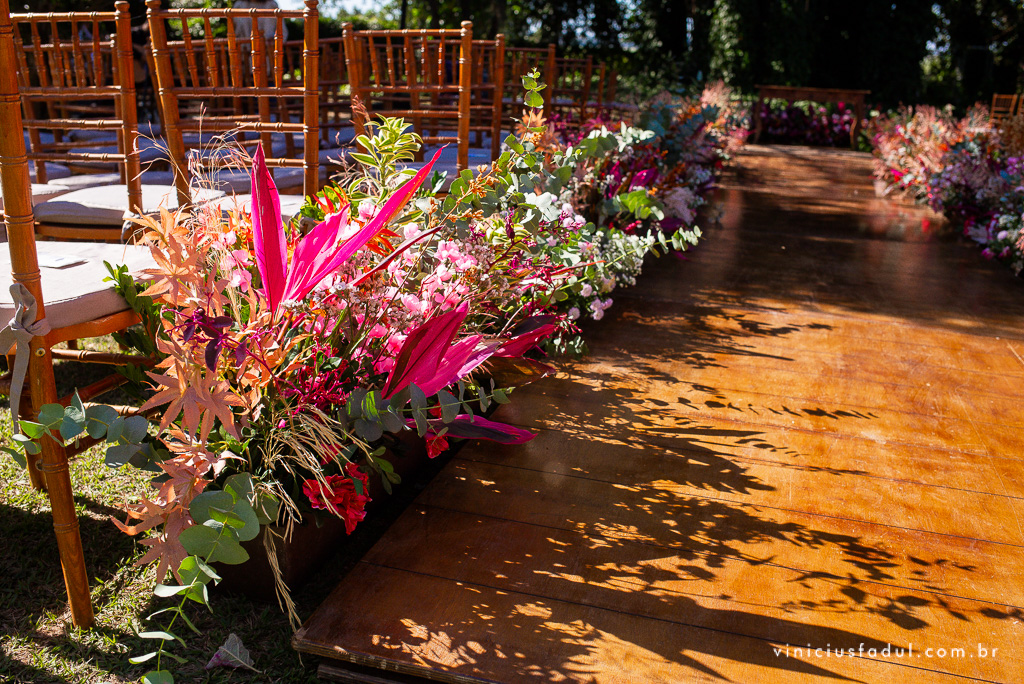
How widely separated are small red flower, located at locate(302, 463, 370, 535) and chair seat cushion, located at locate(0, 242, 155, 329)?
510 millimetres

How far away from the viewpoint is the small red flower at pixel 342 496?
120 centimetres

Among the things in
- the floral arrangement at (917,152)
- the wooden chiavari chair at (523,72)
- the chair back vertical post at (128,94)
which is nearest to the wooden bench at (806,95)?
the floral arrangement at (917,152)

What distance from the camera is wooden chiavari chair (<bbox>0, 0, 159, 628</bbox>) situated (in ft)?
3.71

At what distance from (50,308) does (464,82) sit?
1669 millimetres

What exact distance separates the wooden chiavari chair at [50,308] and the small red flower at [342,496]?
0.41 meters

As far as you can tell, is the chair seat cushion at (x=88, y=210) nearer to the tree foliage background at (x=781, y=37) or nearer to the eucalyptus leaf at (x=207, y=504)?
the eucalyptus leaf at (x=207, y=504)

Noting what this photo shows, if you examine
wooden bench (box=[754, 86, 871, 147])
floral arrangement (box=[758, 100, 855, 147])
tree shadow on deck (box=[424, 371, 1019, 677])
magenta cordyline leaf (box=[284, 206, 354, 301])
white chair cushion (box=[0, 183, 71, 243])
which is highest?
wooden bench (box=[754, 86, 871, 147])

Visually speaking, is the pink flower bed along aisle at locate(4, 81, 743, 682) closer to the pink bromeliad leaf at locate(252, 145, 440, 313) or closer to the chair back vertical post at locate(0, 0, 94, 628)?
the pink bromeliad leaf at locate(252, 145, 440, 313)

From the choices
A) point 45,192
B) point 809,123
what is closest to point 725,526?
point 45,192

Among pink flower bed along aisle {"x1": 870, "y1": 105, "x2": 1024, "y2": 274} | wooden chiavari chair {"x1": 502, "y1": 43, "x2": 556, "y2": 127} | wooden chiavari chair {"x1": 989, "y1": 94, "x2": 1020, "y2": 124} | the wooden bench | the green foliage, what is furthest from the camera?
the wooden bench

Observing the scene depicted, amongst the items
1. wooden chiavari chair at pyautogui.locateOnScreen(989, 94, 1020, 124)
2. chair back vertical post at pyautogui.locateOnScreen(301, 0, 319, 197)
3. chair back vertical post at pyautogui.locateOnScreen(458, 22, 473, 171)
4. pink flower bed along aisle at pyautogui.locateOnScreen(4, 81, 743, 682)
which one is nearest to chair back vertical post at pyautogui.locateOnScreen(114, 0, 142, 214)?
chair back vertical post at pyautogui.locateOnScreen(301, 0, 319, 197)

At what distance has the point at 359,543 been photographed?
151 cm

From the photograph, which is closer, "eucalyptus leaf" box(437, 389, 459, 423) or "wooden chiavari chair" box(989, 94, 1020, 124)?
"eucalyptus leaf" box(437, 389, 459, 423)

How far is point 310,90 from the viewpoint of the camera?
2.07m
